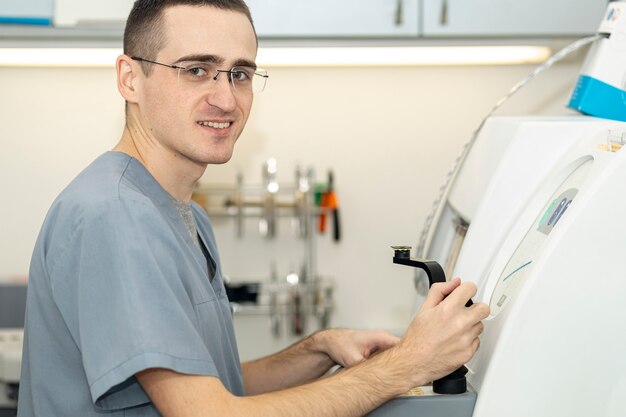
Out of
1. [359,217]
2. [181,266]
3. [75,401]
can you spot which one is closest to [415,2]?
[359,217]

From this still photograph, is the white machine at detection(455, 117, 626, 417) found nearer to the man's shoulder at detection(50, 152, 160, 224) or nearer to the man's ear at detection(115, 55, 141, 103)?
the man's shoulder at detection(50, 152, 160, 224)

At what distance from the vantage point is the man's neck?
1242mm

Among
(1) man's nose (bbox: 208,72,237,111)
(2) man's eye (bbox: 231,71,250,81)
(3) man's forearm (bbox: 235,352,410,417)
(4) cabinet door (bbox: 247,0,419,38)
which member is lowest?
(3) man's forearm (bbox: 235,352,410,417)

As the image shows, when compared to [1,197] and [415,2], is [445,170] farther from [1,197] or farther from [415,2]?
[1,197]

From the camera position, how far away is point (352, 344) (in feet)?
4.42

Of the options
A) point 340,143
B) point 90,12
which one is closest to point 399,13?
point 340,143

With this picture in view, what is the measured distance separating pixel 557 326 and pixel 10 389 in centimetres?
152

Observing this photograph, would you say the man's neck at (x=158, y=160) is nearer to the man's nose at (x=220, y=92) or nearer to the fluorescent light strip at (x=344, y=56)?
the man's nose at (x=220, y=92)

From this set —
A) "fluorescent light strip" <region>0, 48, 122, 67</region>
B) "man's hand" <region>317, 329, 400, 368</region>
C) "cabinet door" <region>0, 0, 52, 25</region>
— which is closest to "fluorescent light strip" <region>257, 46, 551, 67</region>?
"fluorescent light strip" <region>0, 48, 122, 67</region>

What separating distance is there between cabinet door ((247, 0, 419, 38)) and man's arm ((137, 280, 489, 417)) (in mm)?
992

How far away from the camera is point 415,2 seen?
1.90 meters

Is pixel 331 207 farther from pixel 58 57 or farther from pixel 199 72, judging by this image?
pixel 199 72

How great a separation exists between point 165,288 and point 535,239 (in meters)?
0.48

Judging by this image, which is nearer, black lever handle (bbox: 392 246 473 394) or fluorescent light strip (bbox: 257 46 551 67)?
black lever handle (bbox: 392 246 473 394)
